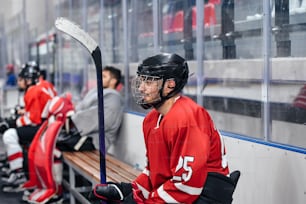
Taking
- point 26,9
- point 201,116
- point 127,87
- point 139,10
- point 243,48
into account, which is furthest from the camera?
Result: point 26,9

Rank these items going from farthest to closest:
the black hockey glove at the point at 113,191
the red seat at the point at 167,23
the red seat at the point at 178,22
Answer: the red seat at the point at 167,23, the red seat at the point at 178,22, the black hockey glove at the point at 113,191

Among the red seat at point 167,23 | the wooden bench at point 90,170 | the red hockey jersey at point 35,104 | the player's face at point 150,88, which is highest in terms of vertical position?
the red seat at point 167,23

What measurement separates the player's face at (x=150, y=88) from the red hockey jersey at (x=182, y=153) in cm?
7

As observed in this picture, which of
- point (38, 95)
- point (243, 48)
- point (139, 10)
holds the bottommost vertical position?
point (38, 95)

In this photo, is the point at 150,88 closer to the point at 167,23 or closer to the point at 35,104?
the point at 167,23

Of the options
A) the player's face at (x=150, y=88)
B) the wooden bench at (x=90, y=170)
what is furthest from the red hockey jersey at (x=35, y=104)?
the player's face at (x=150, y=88)

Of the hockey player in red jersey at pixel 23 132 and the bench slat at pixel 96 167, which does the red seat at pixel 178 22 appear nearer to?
the bench slat at pixel 96 167

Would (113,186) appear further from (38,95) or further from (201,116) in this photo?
(38,95)

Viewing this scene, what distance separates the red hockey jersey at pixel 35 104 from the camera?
464cm

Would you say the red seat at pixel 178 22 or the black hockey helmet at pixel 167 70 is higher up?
the red seat at pixel 178 22

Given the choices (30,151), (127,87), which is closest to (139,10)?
(127,87)

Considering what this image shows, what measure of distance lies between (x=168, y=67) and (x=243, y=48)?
0.95m

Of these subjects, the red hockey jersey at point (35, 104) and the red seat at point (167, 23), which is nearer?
the red seat at point (167, 23)

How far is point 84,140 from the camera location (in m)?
4.32
